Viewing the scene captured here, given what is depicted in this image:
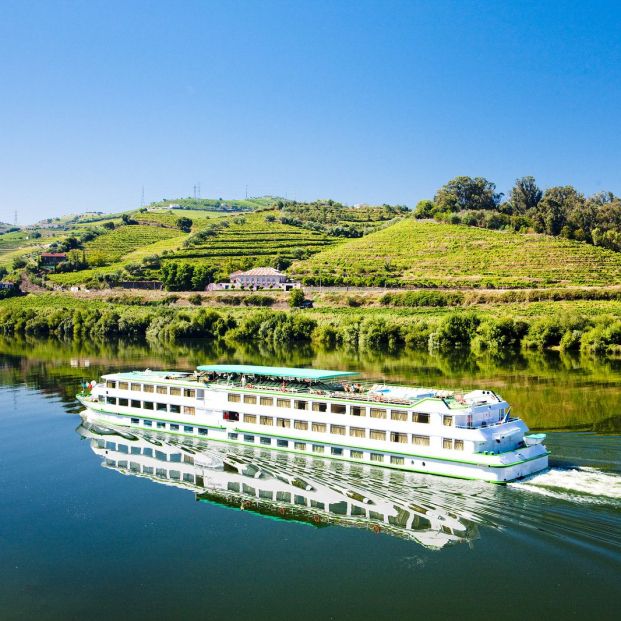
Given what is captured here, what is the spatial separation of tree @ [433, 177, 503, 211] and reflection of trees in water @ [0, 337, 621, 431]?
275 feet

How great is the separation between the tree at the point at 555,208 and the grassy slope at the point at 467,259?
458 centimetres

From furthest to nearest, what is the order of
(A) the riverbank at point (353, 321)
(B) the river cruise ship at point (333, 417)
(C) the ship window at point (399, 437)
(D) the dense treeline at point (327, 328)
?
(A) the riverbank at point (353, 321)
(D) the dense treeline at point (327, 328)
(C) the ship window at point (399, 437)
(B) the river cruise ship at point (333, 417)

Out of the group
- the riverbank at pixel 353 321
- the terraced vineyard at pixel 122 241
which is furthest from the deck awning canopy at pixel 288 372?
the terraced vineyard at pixel 122 241

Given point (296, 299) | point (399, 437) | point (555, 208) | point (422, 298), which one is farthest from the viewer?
point (555, 208)

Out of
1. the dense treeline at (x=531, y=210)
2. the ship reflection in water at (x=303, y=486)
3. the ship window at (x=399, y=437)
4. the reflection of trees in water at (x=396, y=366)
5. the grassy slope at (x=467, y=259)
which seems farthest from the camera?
the dense treeline at (x=531, y=210)

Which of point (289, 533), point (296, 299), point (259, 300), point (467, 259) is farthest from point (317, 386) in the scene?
point (467, 259)

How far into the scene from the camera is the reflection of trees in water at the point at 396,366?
47938mm

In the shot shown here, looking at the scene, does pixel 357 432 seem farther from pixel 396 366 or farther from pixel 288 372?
pixel 396 366

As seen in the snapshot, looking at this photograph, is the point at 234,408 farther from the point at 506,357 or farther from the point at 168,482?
the point at 506,357

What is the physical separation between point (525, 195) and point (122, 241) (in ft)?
335

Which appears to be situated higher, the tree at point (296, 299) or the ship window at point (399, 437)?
the tree at point (296, 299)

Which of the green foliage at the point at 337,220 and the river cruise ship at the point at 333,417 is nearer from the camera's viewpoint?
the river cruise ship at the point at 333,417

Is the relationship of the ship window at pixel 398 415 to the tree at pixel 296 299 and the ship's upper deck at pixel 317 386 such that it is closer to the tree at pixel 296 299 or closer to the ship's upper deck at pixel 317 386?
the ship's upper deck at pixel 317 386

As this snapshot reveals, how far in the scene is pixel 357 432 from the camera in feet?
115
